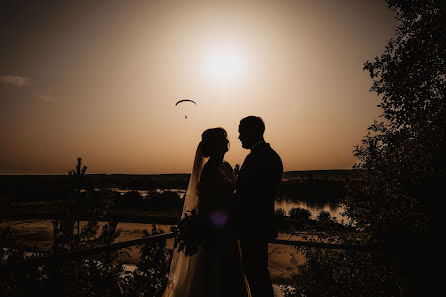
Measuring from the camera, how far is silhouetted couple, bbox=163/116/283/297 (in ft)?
8.04

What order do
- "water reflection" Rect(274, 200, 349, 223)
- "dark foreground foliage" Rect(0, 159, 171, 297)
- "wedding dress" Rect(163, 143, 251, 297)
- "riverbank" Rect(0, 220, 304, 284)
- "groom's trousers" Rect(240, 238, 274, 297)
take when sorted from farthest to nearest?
"water reflection" Rect(274, 200, 349, 223), "riverbank" Rect(0, 220, 304, 284), "dark foreground foliage" Rect(0, 159, 171, 297), "wedding dress" Rect(163, 143, 251, 297), "groom's trousers" Rect(240, 238, 274, 297)

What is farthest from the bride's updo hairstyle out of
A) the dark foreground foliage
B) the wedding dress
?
the dark foreground foliage

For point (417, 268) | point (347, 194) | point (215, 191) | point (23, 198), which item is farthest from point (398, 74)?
point (23, 198)

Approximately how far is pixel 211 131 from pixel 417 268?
5.61m

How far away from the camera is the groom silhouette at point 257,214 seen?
2.44 m

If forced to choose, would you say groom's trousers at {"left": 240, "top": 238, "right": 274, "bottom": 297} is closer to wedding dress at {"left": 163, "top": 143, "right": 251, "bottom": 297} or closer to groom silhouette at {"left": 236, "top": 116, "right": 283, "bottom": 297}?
groom silhouette at {"left": 236, "top": 116, "right": 283, "bottom": 297}

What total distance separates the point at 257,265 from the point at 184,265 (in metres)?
1.06

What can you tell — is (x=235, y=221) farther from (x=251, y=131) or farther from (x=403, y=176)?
(x=403, y=176)

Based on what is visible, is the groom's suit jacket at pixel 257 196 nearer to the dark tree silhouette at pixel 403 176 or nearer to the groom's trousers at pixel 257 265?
the groom's trousers at pixel 257 265

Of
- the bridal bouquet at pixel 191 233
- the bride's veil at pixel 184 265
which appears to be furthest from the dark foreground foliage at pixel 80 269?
the bridal bouquet at pixel 191 233

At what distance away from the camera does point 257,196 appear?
2471mm

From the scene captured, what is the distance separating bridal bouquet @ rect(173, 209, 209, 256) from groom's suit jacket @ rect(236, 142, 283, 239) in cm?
38

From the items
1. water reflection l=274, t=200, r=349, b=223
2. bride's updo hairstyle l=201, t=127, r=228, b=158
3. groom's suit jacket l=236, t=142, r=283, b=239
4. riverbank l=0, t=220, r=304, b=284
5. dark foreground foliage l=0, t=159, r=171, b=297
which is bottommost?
riverbank l=0, t=220, r=304, b=284

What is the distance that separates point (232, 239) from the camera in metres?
2.78
